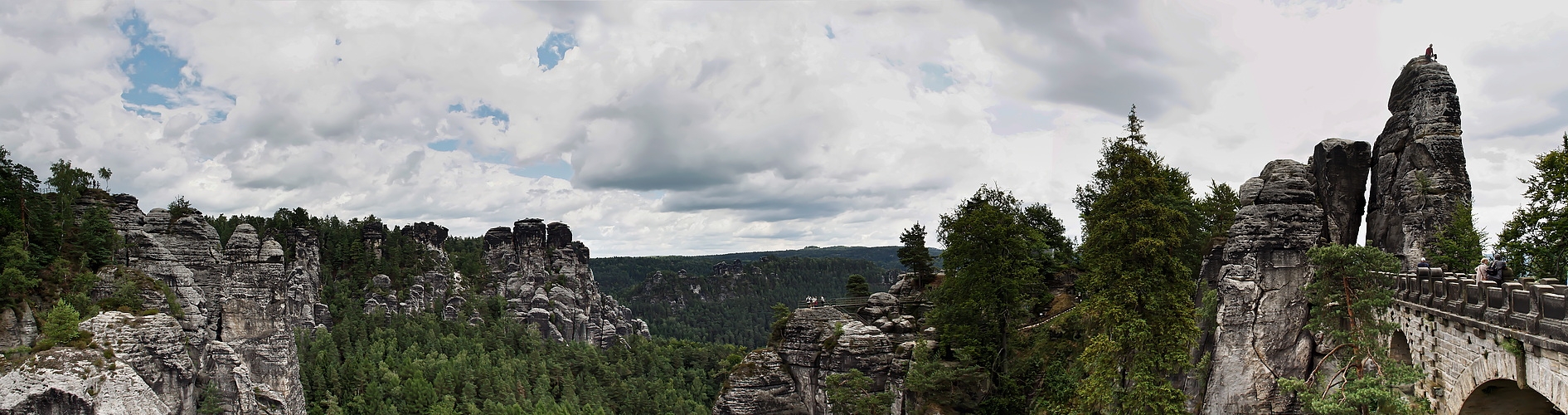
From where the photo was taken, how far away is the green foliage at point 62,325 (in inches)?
1132

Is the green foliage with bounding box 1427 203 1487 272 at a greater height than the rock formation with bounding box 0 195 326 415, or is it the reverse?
the green foliage with bounding box 1427 203 1487 272

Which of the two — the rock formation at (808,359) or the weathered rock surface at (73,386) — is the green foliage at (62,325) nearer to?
the weathered rock surface at (73,386)

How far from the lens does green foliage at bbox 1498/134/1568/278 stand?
20469mm

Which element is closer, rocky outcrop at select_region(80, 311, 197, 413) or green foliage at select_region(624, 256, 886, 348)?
rocky outcrop at select_region(80, 311, 197, 413)

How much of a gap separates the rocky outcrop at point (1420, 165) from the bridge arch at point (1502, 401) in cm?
957

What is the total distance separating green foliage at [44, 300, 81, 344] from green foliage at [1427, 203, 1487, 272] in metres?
48.9

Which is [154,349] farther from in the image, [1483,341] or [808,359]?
[1483,341]

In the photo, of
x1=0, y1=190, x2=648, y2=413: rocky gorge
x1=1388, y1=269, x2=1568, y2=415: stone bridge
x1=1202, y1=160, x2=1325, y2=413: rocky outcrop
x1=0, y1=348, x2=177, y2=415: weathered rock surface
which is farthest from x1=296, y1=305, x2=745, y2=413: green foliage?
x1=1388, y1=269, x2=1568, y2=415: stone bridge

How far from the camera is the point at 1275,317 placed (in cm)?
2270

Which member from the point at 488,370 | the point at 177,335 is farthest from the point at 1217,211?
the point at 488,370

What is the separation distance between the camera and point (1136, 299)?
2219cm

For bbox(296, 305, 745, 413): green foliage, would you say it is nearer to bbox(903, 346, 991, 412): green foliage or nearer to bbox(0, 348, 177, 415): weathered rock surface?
bbox(903, 346, 991, 412): green foliage

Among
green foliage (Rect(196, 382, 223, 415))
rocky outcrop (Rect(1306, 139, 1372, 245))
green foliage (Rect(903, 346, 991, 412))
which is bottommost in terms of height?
green foliage (Rect(196, 382, 223, 415))

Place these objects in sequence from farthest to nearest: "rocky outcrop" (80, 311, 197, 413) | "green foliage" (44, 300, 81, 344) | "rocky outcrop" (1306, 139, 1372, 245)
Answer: "rocky outcrop" (80, 311, 197, 413) → "green foliage" (44, 300, 81, 344) → "rocky outcrop" (1306, 139, 1372, 245)
